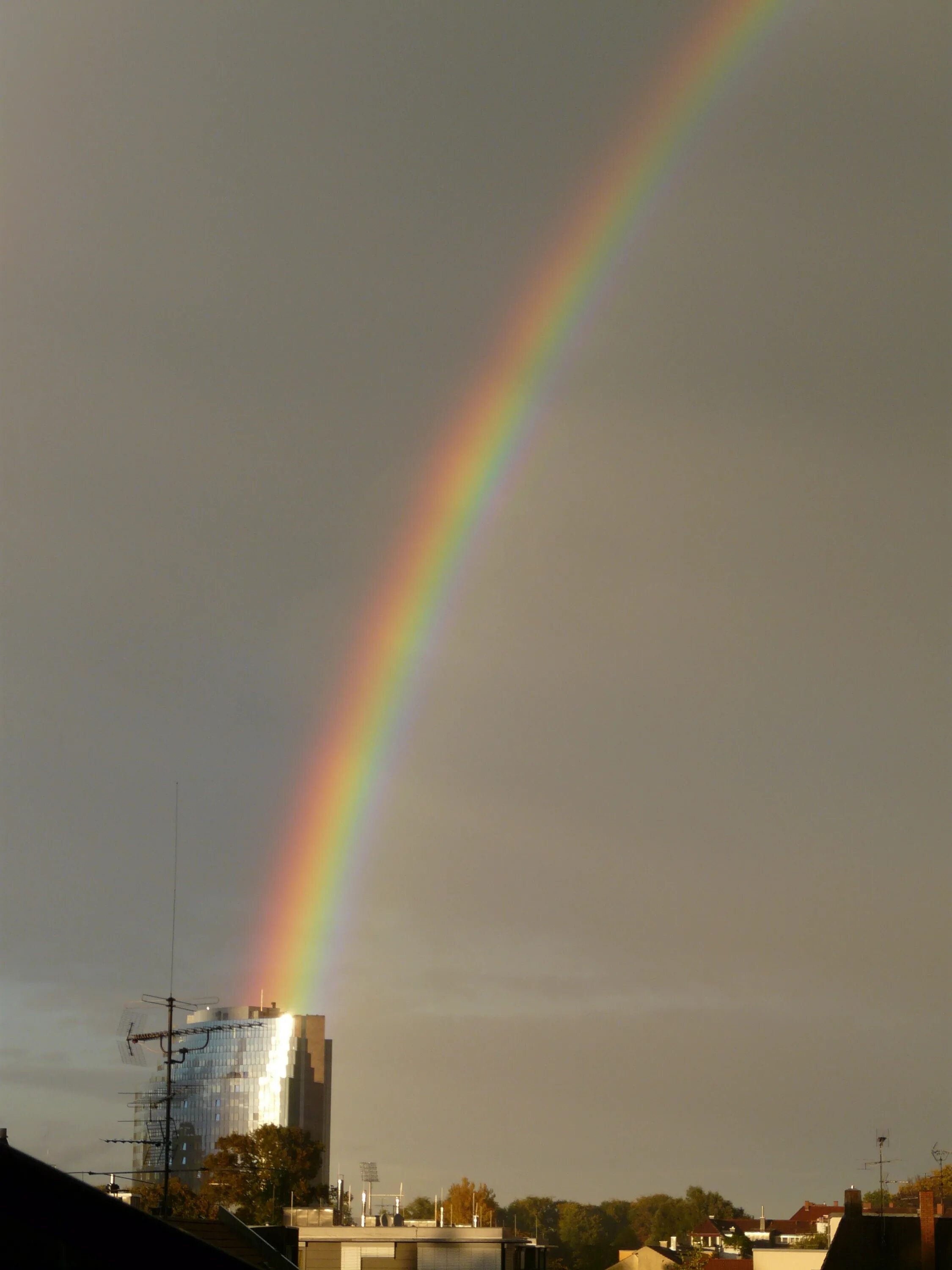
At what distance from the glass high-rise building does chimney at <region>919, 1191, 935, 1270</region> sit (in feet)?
462

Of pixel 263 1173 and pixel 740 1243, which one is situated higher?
pixel 263 1173

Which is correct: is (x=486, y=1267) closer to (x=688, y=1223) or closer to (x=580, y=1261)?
(x=580, y=1261)

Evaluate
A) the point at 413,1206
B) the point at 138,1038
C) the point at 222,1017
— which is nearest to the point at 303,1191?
the point at 138,1038

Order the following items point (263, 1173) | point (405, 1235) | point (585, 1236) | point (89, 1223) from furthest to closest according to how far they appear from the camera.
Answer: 1. point (585, 1236)
2. point (263, 1173)
3. point (405, 1235)
4. point (89, 1223)

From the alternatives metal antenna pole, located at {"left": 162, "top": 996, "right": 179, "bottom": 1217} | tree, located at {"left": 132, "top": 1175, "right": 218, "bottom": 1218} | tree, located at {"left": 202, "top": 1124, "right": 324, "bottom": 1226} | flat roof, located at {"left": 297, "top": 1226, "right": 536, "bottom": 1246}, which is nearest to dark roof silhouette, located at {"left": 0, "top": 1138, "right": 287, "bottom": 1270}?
metal antenna pole, located at {"left": 162, "top": 996, "right": 179, "bottom": 1217}

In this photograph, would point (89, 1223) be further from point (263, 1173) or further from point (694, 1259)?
point (694, 1259)

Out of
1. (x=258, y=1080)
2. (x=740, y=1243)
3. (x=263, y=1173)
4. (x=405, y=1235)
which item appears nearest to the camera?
(x=405, y=1235)

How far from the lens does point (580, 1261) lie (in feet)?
358

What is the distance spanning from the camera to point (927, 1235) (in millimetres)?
37531

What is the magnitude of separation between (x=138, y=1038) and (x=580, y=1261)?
277 ft

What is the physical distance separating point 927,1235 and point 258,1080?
5830 inches

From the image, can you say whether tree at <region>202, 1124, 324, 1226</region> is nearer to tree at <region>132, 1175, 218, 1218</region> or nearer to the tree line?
tree at <region>132, 1175, 218, 1218</region>

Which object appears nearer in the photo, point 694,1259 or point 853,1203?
point 853,1203

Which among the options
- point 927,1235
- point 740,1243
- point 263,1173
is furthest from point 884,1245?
point 740,1243
